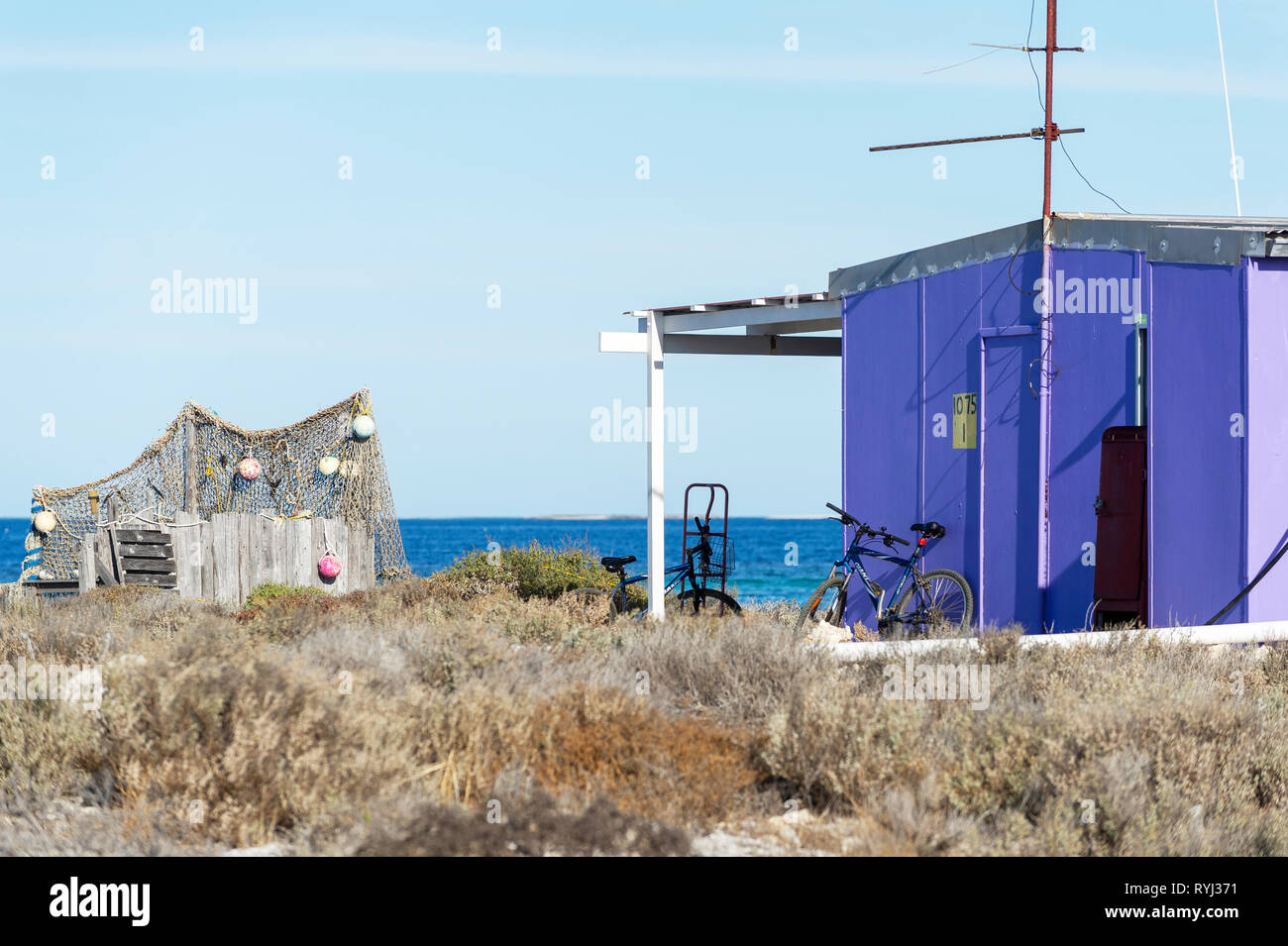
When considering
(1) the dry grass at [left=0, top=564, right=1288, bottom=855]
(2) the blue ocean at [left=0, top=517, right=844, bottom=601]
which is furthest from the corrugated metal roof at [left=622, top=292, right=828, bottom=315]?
(2) the blue ocean at [left=0, top=517, right=844, bottom=601]

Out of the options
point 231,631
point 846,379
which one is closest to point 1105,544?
point 846,379

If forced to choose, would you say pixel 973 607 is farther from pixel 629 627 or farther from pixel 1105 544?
pixel 629 627

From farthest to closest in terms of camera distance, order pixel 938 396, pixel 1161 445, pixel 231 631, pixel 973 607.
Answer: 1. pixel 938 396
2. pixel 973 607
3. pixel 1161 445
4. pixel 231 631

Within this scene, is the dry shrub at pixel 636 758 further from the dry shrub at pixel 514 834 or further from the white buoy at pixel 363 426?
the white buoy at pixel 363 426

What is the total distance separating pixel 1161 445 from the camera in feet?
28.6

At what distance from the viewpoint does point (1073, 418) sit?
935cm

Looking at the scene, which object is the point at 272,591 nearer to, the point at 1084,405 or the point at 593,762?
the point at 1084,405

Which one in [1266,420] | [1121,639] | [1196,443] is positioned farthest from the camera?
[1196,443]

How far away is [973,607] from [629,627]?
289 centimetres

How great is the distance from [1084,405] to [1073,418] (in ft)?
0.43

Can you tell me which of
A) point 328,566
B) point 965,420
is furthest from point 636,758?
point 328,566
